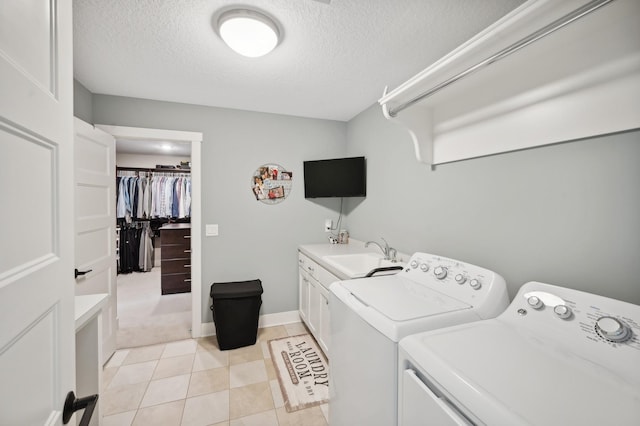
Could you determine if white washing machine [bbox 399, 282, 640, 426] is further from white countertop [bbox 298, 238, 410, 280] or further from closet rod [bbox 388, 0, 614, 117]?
white countertop [bbox 298, 238, 410, 280]

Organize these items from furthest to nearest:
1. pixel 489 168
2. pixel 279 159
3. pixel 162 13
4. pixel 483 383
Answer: pixel 279 159, pixel 489 168, pixel 162 13, pixel 483 383

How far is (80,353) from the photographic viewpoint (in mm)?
1178

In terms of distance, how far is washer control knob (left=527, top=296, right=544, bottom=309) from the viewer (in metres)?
1.00

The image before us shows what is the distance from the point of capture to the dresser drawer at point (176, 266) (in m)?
3.99

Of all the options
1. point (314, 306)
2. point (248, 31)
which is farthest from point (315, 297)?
point (248, 31)

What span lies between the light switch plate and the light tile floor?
3.55 feet

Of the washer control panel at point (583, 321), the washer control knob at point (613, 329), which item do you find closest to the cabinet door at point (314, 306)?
the washer control panel at point (583, 321)

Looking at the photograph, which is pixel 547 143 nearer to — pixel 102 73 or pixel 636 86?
pixel 636 86

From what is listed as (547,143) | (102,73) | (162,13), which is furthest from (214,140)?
(547,143)

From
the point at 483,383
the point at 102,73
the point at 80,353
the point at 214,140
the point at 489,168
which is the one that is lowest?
the point at 80,353

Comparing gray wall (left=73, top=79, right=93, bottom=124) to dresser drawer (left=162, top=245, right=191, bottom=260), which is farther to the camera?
dresser drawer (left=162, top=245, right=191, bottom=260)

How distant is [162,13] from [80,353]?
1.72m

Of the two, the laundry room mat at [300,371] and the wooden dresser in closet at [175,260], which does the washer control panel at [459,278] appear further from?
the wooden dresser in closet at [175,260]

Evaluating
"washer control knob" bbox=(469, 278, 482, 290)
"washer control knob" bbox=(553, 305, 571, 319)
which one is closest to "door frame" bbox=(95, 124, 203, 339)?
"washer control knob" bbox=(469, 278, 482, 290)
